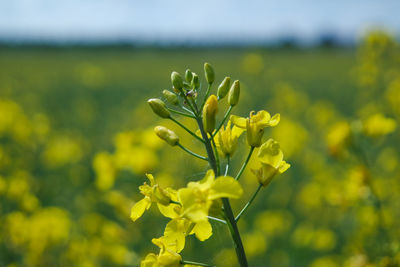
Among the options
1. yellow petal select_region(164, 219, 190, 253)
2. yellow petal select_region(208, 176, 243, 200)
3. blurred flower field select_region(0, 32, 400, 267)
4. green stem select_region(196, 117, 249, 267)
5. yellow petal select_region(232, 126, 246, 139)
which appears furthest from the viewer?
blurred flower field select_region(0, 32, 400, 267)

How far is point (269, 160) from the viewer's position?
1.31 meters

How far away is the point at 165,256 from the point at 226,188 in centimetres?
38

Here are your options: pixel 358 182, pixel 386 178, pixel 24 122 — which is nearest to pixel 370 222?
pixel 358 182

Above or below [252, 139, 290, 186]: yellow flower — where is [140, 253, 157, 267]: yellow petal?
Answer: below

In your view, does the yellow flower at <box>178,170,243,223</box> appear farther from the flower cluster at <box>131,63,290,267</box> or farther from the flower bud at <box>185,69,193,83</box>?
the flower bud at <box>185,69,193,83</box>

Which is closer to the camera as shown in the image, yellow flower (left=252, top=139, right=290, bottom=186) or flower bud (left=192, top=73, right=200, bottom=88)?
yellow flower (left=252, top=139, right=290, bottom=186)

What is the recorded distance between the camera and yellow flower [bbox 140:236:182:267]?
4.09 ft

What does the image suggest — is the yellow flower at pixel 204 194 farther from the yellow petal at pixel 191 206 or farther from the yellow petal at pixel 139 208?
the yellow petal at pixel 139 208

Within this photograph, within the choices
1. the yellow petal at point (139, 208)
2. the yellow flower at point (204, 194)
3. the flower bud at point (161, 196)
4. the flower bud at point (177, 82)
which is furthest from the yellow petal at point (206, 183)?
the flower bud at point (177, 82)

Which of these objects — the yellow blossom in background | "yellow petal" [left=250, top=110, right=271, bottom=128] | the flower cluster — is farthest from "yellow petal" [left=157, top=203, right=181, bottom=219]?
the yellow blossom in background

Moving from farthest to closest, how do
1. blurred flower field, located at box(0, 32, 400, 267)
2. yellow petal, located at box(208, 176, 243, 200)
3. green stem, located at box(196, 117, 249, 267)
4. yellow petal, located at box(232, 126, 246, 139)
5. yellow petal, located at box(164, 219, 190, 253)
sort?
1. blurred flower field, located at box(0, 32, 400, 267)
2. yellow petal, located at box(232, 126, 246, 139)
3. yellow petal, located at box(164, 219, 190, 253)
4. green stem, located at box(196, 117, 249, 267)
5. yellow petal, located at box(208, 176, 243, 200)

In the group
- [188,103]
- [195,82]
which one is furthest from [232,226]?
[195,82]

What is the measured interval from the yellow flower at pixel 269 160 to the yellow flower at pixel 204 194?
0.83 ft

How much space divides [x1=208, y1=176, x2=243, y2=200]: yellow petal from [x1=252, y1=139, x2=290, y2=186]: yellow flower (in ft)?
0.90
